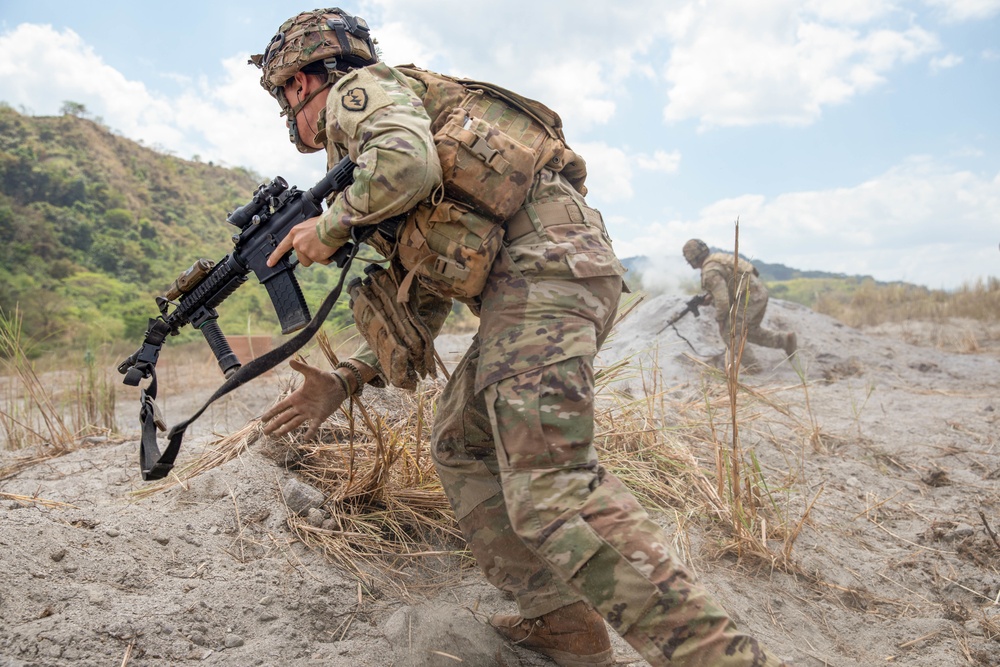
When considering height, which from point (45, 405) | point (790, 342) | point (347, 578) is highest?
point (790, 342)

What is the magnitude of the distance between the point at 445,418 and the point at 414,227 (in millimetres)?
585

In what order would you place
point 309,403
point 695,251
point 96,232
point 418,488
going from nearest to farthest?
point 309,403, point 418,488, point 695,251, point 96,232

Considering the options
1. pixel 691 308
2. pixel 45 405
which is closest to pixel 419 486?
pixel 45 405

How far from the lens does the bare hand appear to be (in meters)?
1.74

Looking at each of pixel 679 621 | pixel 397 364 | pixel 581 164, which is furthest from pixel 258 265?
pixel 679 621

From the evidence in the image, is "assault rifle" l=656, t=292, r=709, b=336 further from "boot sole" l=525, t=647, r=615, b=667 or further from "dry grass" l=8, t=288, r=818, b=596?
"boot sole" l=525, t=647, r=615, b=667

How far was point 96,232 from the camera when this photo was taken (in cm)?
1692

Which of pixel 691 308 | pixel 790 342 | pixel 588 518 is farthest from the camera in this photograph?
pixel 691 308

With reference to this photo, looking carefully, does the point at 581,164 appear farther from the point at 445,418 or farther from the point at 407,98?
the point at 445,418

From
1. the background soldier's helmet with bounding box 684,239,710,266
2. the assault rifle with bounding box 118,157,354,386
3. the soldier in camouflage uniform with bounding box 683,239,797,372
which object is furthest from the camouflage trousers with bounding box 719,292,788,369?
the assault rifle with bounding box 118,157,354,386

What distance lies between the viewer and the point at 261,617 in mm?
1902

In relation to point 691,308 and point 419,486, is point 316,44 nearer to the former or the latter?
point 419,486

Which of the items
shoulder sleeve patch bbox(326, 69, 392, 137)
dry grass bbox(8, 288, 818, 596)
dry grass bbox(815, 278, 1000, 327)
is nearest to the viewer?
shoulder sleeve patch bbox(326, 69, 392, 137)

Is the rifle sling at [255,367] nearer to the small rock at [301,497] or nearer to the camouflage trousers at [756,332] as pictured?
the small rock at [301,497]
